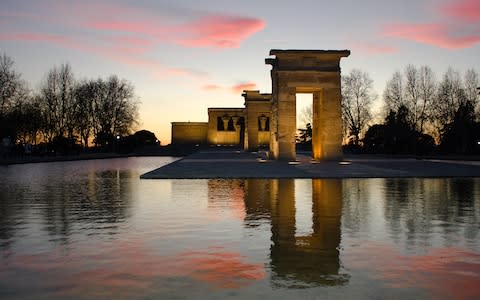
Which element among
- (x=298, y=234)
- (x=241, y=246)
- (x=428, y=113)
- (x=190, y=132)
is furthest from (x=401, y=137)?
(x=241, y=246)

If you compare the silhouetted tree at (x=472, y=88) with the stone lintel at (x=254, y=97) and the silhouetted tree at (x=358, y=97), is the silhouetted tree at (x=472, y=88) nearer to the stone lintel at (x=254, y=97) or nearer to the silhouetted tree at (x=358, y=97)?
the silhouetted tree at (x=358, y=97)

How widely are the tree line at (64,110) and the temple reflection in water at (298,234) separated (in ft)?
140

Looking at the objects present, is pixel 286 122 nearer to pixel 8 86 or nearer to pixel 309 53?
pixel 309 53

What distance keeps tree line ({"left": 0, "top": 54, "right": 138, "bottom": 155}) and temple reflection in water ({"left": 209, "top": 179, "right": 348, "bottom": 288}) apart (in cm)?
4263

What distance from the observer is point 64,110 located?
66875mm

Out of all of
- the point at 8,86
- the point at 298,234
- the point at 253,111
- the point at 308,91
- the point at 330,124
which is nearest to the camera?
the point at 298,234

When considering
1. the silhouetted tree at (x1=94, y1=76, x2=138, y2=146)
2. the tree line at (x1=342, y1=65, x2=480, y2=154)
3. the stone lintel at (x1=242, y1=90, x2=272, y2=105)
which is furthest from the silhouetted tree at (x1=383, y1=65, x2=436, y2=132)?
the silhouetted tree at (x1=94, y1=76, x2=138, y2=146)

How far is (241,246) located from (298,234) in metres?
1.38

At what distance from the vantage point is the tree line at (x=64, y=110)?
52531 mm

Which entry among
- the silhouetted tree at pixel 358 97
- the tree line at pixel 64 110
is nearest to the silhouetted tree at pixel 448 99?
the silhouetted tree at pixel 358 97

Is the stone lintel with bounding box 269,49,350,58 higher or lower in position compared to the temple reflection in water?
higher

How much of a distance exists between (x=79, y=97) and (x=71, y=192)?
190ft

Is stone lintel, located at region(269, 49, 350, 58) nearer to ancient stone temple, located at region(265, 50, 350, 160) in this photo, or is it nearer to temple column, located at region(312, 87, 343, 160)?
ancient stone temple, located at region(265, 50, 350, 160)

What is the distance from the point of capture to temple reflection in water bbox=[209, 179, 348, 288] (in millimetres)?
5906
